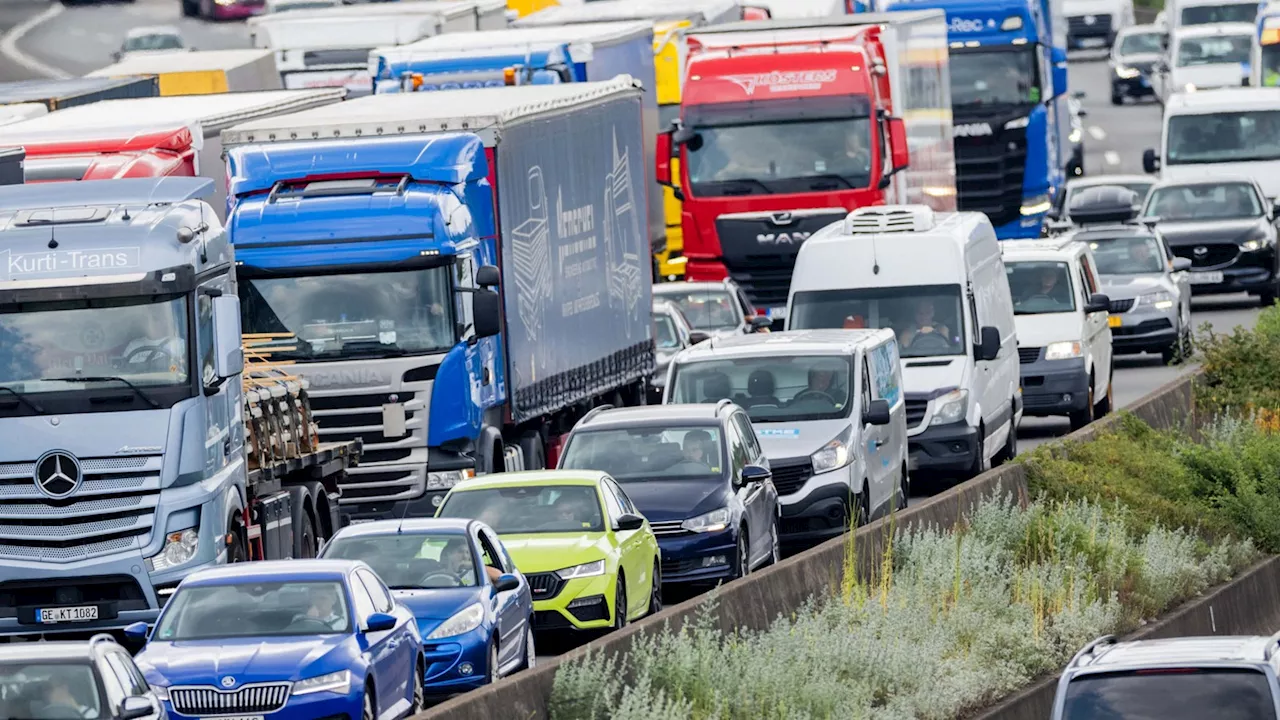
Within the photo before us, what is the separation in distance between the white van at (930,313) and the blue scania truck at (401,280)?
342 cm

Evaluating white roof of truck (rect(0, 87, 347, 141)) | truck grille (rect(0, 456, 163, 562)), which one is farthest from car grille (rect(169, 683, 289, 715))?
white roof of truck (rect(0, 87, 347, 141))

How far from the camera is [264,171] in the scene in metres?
23.8

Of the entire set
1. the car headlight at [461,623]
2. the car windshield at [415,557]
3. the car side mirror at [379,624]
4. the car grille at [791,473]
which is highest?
the car side mirror at [379,624]

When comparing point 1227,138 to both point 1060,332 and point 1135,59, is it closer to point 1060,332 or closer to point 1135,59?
point 1060,332

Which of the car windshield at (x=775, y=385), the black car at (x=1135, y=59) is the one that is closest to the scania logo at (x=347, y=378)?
the car windshield at (x=775, y=385)

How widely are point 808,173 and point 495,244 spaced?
11.6 metres

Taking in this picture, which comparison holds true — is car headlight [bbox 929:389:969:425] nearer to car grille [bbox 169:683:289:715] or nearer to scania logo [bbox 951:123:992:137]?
car grille [bbox 169:683:289:715]

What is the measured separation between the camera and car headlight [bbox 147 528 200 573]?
62.5 feet

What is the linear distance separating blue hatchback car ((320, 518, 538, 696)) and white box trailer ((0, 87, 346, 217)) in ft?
30.4

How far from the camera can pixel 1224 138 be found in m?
47.8

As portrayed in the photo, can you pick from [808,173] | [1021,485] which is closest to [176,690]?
[1021,485]

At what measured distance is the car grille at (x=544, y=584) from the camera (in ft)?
61.0

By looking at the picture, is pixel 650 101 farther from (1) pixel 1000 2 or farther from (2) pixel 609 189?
(2) pixel 609 189

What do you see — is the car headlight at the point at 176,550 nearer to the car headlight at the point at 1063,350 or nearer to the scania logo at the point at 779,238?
the car headlight at the point at 1063,350
